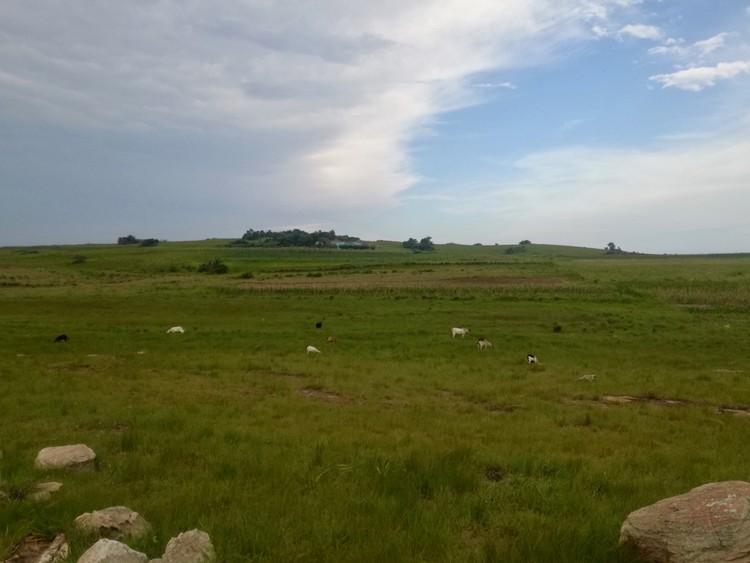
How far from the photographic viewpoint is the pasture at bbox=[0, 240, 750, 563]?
6.50 m

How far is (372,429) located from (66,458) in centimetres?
597

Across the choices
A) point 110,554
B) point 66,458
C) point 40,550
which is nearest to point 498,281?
point 66,458

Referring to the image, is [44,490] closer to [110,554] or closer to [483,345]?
[110,554]

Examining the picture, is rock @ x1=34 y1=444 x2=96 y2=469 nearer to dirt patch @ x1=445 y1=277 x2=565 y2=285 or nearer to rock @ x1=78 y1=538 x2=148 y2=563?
rock @ x1=78 y1=538 x2=148 y2=563

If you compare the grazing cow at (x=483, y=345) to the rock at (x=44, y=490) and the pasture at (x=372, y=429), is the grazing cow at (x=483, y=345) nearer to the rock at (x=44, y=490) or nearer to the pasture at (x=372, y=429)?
the pasture at (x=372, y=429)

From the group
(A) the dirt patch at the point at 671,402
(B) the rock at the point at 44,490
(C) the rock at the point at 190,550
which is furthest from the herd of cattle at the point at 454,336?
(C) the rock at the point at 190,550

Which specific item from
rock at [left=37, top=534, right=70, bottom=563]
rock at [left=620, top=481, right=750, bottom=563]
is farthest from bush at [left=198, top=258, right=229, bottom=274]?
rock at [left=620, top=481, right=750, bottom=563]

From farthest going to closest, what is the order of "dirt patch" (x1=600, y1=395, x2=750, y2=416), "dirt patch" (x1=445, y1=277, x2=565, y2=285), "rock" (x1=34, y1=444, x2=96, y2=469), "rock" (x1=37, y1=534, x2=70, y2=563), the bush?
the bush → "dirt patch" (x1=445, y1=277, x2=565, y2=285) → "dirt patch" (x1=600, y1=395, x2=750, y2=416) → "rock" (x1=34, y1=444, x2=96, y2=469) → "rock" (x1=37, y1=534, x2=70, y2=563)

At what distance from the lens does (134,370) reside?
20172 mm

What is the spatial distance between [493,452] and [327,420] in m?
4.51

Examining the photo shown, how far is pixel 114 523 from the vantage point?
6281 millimetres

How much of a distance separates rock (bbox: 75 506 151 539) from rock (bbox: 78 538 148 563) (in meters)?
1.08

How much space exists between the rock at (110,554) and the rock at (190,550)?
260mm

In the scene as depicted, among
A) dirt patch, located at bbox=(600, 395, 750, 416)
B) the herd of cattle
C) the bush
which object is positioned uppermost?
the bush
